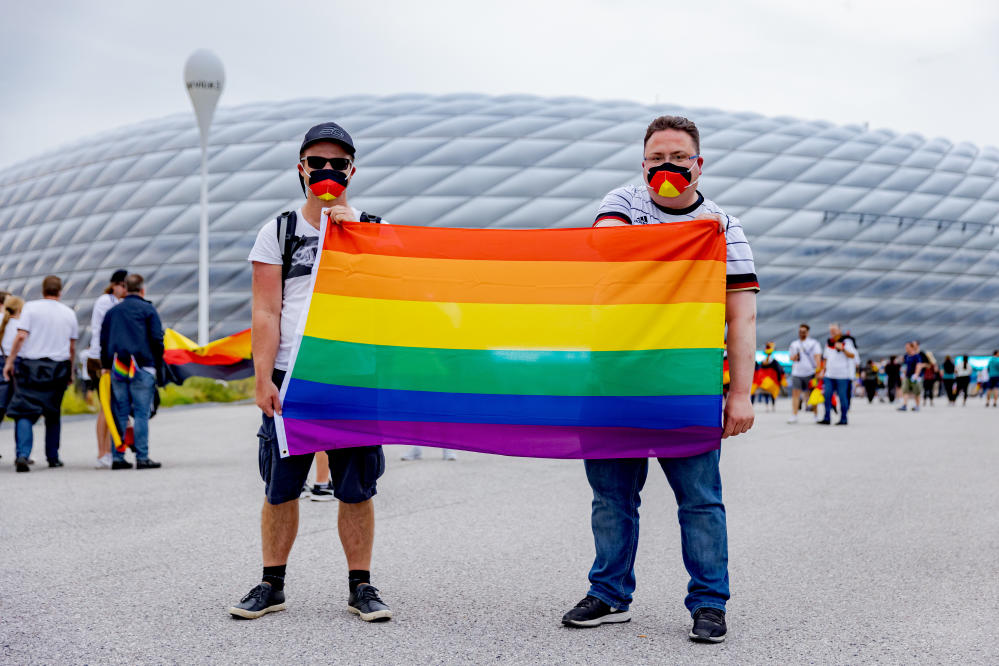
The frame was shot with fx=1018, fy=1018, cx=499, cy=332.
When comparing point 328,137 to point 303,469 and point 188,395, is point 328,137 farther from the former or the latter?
point 188,395

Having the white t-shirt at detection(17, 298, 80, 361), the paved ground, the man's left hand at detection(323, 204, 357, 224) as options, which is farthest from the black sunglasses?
the white t-shirt at detection(17, 298, 80, 361)

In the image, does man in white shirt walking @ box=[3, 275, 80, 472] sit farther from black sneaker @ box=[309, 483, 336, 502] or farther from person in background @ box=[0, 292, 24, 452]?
black sneaker @ box=[309, 483, 336, 502]

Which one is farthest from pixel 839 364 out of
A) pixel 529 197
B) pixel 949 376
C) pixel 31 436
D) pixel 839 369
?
pixel 529 197

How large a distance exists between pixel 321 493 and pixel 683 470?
4285 mm

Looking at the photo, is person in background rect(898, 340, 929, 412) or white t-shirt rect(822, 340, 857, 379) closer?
white t-shirt rect(822, 340, 857, 379)

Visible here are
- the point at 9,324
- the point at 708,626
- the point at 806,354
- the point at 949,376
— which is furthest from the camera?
the point at 949,376

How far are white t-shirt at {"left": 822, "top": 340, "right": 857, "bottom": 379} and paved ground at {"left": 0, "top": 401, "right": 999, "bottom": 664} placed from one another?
303 inches

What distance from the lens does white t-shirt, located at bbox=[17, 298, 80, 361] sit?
9.94m

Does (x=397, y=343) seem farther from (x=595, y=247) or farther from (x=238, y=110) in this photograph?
(x=238, y=110)

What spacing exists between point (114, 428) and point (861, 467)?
712cm

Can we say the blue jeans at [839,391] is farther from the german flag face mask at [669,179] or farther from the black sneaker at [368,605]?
the black sneaker at [368,605]

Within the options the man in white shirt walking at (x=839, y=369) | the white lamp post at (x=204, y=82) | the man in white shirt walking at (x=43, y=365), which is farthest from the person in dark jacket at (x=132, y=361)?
the white lamp post at (x=204, y=82)

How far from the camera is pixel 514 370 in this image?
4.00 m

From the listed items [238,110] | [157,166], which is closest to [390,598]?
[157,166]
